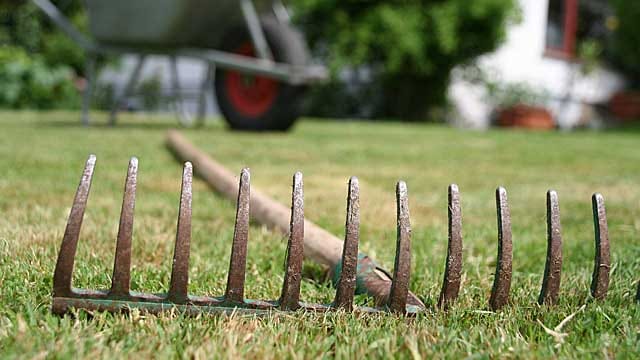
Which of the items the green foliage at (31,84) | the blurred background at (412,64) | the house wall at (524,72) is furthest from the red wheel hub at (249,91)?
the house wall at (524,72)

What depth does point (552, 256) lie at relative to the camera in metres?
1.71

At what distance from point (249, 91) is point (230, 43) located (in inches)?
21.2

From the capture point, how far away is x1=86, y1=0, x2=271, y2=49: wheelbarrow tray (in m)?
7.79

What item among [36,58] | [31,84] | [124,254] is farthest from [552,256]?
[36,58]

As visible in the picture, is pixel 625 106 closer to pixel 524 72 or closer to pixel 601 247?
pixel 524 72

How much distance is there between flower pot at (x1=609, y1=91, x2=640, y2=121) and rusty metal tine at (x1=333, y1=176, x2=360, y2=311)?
59.0ft

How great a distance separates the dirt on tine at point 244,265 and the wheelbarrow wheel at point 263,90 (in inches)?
233

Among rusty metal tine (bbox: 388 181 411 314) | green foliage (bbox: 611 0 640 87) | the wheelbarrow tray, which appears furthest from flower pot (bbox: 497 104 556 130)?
rusty metal tine (bbox: 388 181 411 314)

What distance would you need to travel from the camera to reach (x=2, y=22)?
15.9 meters

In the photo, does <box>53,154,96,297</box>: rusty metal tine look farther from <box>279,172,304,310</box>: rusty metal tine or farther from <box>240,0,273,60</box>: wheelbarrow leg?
<box>240,0,273,60</box>: wheelbarrow leg

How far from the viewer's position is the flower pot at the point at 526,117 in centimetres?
1463

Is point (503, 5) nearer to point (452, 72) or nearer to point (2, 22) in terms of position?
point (452, 72)

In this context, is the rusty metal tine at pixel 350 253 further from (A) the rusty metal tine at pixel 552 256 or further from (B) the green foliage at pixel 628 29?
(B) the green foliage at pixel 628 29

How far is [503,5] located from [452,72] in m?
2.09
